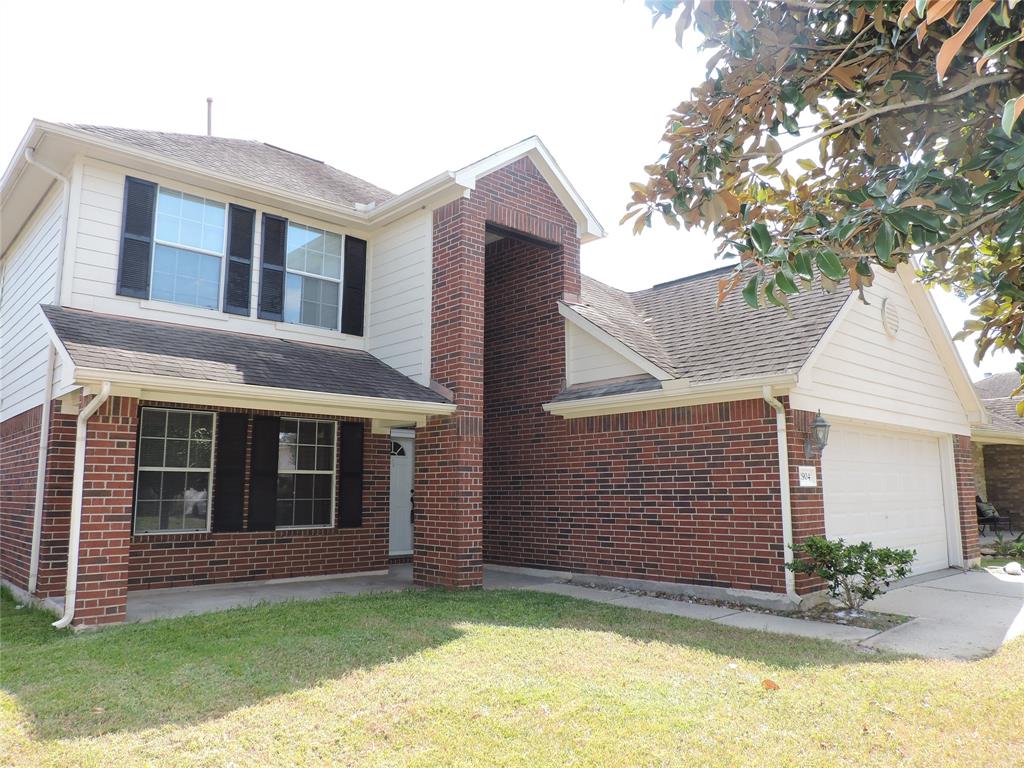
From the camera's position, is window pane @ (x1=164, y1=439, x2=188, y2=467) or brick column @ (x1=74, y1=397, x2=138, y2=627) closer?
brick column @ (x1=74, y1=397, x2=138, y2=627)

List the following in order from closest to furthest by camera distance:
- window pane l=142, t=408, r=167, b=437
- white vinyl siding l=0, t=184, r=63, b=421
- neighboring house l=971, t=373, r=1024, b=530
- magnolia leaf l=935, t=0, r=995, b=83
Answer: magnolia leaf l=935, t=0, r=995, b=83 < window pane l=142, t=408, r=167, b=437 < white vinyl siding l=0, t=184, r=63, b=421 < neighboring house l=971, t=373, r=1024, b=530

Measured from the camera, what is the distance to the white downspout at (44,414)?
8.07 meters

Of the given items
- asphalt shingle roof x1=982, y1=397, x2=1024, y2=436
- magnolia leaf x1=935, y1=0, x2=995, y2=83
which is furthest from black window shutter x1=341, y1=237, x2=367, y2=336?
asphalt shingle roof x1=982, y1=397, x2=1024, y2=436

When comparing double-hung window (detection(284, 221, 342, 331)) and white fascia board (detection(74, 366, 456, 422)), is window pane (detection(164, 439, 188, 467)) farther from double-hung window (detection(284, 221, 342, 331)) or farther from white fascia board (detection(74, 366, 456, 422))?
double-hung window (detection(284, 221, 342, 331))

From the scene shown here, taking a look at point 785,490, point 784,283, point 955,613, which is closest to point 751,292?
point 784,283

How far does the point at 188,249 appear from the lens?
9.32 meters

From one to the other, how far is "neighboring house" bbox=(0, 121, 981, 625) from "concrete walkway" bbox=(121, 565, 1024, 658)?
405 millimetres

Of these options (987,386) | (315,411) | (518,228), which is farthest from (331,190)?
(987,386)

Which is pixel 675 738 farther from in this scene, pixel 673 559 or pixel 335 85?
pixel 335 85

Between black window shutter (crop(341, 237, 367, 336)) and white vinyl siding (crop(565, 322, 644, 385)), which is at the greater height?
black window shutter (crop(341, 237, 367, 336))

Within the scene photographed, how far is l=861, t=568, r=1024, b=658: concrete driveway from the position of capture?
640 centimetres

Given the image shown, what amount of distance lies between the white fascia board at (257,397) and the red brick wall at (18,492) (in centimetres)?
267

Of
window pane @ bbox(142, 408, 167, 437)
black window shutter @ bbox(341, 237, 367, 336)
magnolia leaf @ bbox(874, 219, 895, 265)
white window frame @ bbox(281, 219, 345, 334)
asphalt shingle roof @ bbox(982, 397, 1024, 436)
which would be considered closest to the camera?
magnolia leaf @ bbox(874, 219, 895, 265)

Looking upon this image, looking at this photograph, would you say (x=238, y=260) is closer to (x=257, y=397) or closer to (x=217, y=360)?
(x=217, y=360)
